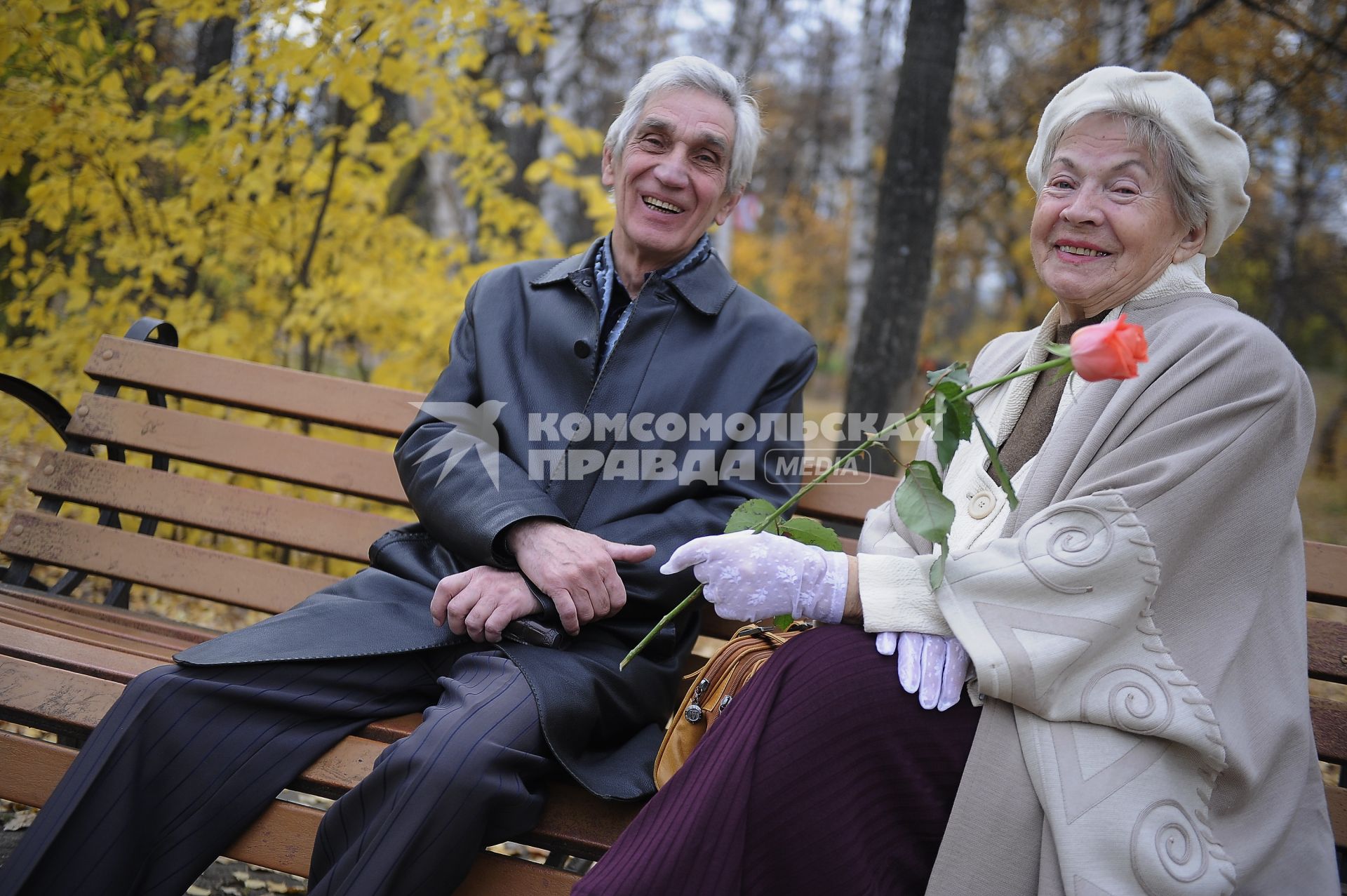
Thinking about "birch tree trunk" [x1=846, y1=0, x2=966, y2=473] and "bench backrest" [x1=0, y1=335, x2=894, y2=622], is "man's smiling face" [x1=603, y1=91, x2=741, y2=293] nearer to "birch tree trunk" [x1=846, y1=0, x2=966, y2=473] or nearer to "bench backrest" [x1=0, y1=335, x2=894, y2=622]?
"bench backrest" [x1=0, y1=335, x2=894, y2=622]

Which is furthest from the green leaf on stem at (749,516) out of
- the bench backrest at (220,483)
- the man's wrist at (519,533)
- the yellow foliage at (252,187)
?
the yellow foliage at (252,187)

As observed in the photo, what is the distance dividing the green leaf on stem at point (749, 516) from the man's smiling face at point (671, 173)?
2.95 feet

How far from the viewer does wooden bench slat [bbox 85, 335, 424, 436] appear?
9.86 ft

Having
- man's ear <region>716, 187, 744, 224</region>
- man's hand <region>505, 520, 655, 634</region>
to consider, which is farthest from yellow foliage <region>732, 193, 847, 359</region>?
man's hand <region>505, 520, 655, 634</region>

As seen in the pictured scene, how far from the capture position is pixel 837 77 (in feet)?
67.7

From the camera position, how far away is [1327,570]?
2414 mm

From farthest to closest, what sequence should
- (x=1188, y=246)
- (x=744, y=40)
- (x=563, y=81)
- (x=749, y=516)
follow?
(x=744, y=40)
(x=563, y=81)
(x=1188, y=246)
(x=749, y=516)

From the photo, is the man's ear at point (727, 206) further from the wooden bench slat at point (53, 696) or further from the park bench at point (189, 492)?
the wooden bench slat at point (53, 696)

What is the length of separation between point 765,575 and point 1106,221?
99 centimetres

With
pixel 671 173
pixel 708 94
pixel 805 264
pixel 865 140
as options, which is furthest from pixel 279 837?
pixel 805 264

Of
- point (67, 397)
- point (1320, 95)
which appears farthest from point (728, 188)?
point (1320, 95)

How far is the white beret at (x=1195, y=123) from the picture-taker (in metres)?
1.99

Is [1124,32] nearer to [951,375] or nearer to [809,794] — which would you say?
[951,375]

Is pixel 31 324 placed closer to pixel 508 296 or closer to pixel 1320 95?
pixel 508 296
